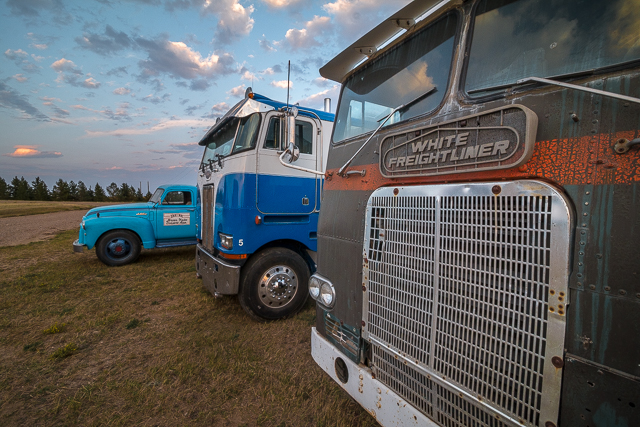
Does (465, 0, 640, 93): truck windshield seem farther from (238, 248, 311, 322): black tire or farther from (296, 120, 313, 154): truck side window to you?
(238, 248, 311, 322): black tire

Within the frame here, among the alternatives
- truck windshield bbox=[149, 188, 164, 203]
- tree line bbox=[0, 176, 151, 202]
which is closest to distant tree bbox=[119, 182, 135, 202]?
tree line bbox=[0, 176, 151, 202]

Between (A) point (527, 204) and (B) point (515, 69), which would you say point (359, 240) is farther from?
(B) point (515, 69)

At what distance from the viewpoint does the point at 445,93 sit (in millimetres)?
1702

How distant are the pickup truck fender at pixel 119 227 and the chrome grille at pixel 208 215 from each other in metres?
4.00

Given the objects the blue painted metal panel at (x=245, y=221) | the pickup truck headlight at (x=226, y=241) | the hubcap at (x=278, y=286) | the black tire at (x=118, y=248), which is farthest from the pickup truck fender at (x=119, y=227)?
the hubcap at (x=278, y=286)

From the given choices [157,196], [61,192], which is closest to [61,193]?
[61,192]

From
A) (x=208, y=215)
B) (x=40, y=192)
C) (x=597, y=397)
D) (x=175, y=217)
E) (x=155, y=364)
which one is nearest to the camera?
(x=597, y=397)

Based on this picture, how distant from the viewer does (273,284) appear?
413 centimetres

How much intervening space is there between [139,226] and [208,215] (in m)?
4.42

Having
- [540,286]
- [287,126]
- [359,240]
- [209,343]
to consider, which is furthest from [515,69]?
[209,343]

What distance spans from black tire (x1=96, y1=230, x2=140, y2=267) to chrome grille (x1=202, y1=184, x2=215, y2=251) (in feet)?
13.8

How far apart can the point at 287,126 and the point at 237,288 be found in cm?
223

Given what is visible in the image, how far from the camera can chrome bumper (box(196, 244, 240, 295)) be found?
153 inches

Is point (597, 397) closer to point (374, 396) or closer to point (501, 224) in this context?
point (501, 224)
